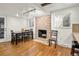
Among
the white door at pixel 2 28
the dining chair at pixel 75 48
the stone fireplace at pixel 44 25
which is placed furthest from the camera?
the stone fireplace at pixel 44 25

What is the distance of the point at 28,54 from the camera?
4.98ft

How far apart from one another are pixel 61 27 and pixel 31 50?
72 cm

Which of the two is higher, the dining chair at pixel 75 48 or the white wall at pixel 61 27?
the white wall at pixel 61 27

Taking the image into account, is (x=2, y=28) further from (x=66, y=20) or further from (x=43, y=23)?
(x=66, y=20)

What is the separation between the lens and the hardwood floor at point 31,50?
4.94ft

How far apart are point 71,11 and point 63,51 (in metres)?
0.75

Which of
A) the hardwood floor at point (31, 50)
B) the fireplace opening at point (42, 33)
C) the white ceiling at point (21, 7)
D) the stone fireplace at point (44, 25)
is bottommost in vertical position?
the hardwood floor at point (31, 50)

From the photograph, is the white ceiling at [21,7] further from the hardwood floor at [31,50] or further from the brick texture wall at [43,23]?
the hardwood floor at [31,50]

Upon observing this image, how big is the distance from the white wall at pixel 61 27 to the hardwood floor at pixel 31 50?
Answer: 14 cm

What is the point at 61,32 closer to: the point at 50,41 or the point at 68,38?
the point at 68,38

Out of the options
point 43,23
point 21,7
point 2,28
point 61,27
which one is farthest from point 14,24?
point 61,27

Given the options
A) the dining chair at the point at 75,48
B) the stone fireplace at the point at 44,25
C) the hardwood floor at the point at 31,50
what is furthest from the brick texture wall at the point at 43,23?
the dining chair at the point at 75,48

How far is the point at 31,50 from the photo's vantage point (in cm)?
162

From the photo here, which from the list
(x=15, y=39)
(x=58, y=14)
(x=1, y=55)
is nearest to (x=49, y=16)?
(x=58, y=14)
